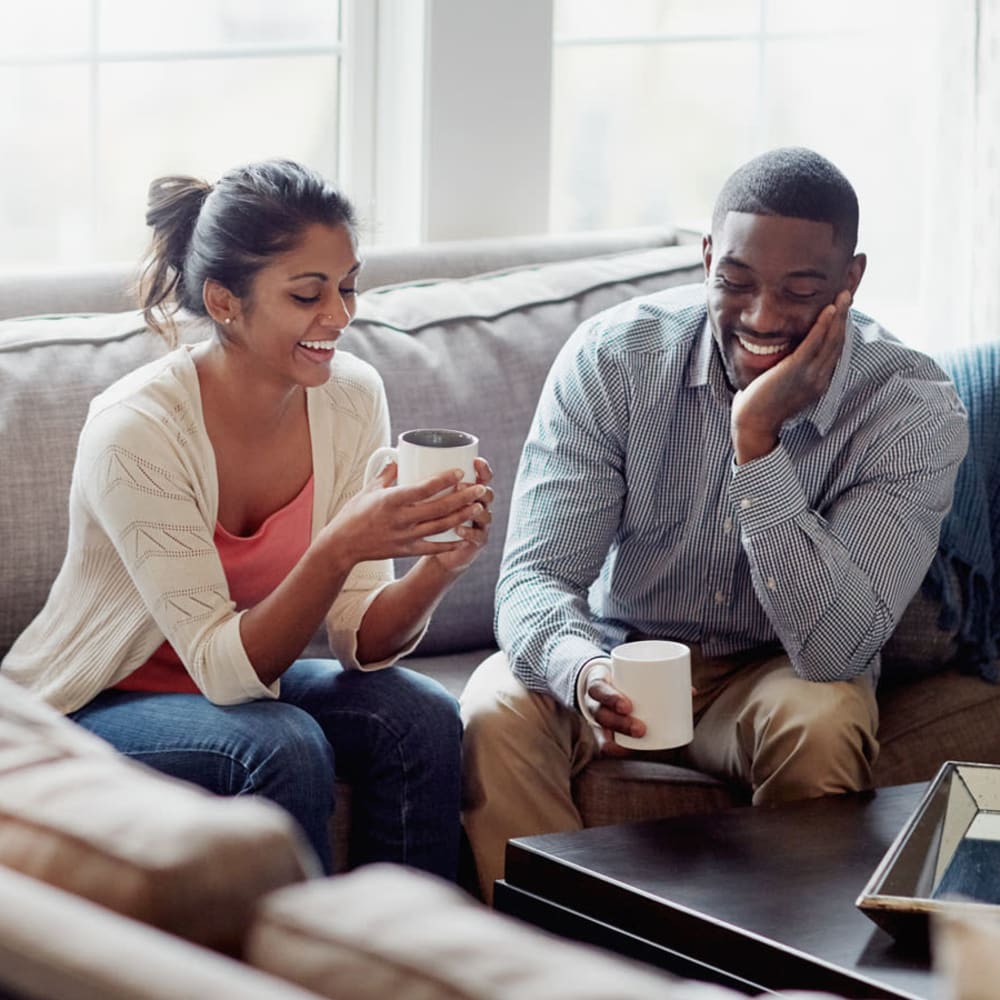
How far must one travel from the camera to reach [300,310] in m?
2.16

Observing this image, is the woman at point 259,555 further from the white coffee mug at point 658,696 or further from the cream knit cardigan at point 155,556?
the white coffee mug at point 658,696

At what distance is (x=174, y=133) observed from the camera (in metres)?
3.14

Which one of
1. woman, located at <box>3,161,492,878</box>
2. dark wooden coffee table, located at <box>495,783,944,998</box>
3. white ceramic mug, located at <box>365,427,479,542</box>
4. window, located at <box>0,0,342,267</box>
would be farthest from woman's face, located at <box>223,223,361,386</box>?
window, located at <box>0,0,342,267</box>

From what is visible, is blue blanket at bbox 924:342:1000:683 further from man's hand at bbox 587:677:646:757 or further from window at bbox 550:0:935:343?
window at bbox 550:0:935:343

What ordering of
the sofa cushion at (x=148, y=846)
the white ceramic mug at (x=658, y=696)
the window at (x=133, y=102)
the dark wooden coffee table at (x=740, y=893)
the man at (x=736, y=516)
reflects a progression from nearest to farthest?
the sofa cushion at (x=148, y=846) < the dark wooden coffee table at (x=740, y=893) < the white ceramic mug at (x=658, y=696) < the man at (x=736, y=516) < the window at (x=133, y=102)

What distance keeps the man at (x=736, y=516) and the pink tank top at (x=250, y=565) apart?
29 centimetres

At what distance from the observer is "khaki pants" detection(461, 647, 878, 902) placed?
6.98 ft

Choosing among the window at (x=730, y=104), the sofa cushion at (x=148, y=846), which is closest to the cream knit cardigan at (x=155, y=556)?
the sofa cushion at (x=148, y=846)

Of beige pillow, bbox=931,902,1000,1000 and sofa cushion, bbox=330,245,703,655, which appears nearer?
beige pillow, bbox=931,902,1000,1000

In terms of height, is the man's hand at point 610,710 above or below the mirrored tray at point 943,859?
above

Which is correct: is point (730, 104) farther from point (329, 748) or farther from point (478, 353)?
point (329, 748)

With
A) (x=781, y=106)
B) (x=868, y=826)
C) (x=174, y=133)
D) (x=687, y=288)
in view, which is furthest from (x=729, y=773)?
(x=781, y=106)

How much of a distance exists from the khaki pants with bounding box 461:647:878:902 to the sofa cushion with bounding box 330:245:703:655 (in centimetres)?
35

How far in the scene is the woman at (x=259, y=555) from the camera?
2.03 meters
